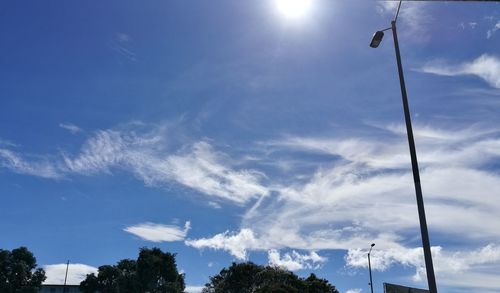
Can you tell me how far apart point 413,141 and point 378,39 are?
12.9 ft

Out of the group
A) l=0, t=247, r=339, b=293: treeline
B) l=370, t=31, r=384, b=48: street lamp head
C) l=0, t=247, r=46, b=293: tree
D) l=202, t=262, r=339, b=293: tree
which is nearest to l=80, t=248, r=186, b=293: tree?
l=0, t=247, r=339, b=293: treeline

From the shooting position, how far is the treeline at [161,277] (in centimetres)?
7375

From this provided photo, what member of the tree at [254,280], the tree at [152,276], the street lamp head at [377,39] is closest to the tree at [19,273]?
the tree at [152,276]

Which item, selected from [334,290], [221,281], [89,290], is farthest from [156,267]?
[334,290]

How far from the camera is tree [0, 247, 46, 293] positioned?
7538cm

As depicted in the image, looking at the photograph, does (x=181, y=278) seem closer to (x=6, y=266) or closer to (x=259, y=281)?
(x=259, y=281)

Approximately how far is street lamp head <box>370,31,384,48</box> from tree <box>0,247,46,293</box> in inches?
3037

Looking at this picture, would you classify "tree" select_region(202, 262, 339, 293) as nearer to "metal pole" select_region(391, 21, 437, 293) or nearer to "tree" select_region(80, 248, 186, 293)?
"tree" select_region(80, 248, 186, 293)

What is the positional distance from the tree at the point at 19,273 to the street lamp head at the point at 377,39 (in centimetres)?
7714

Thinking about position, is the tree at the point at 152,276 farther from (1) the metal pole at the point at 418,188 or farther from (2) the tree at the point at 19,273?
(1) the metal pole at the point at 418,188

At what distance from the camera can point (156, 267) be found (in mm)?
73938

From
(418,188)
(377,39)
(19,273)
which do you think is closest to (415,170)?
(418,188)

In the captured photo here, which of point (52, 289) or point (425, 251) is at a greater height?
point (52, 289)

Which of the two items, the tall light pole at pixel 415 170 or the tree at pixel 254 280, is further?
the tree at pixel 254 280
